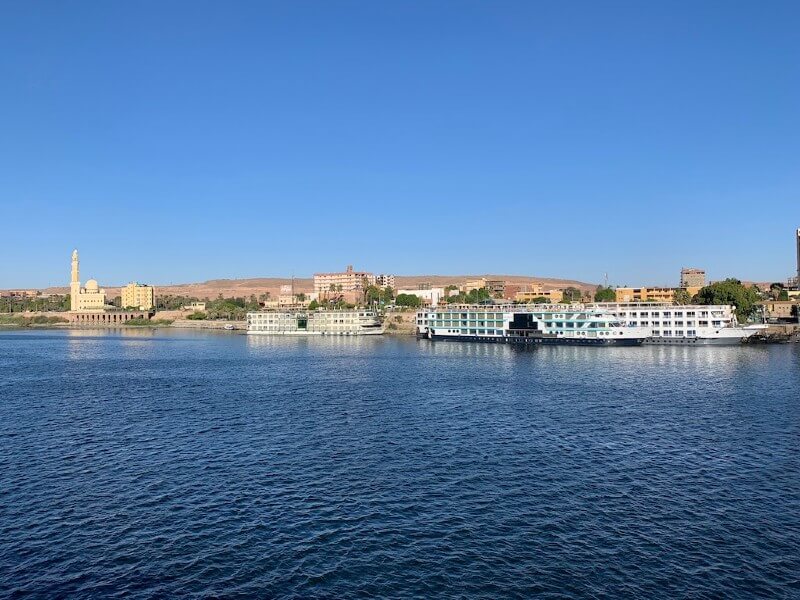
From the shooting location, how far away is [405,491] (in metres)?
26.9

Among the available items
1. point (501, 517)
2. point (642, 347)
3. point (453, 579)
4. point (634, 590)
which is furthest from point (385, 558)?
point (642, 347)

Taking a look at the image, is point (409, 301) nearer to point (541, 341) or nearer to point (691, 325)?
point (541, 341)

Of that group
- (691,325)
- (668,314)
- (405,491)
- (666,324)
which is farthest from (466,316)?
(405,491)

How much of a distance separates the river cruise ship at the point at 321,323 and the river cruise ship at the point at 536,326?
75.6 ft

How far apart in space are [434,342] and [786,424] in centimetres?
7642

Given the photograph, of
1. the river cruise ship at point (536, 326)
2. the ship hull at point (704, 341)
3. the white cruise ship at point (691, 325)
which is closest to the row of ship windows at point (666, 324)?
the white cruise ship at point (691, 325)

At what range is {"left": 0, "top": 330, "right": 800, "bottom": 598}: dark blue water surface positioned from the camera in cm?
1942

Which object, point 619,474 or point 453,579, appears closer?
point 453,579

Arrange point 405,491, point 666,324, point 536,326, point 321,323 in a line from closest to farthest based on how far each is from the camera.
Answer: point 405,491 < point 666,324 < point 536,326 < point 321,323

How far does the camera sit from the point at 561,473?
29234 mm

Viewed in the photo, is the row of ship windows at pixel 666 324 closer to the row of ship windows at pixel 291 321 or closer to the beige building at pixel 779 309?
the beige building at pixel 779 309

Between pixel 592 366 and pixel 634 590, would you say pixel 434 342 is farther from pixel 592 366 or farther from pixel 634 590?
pixel 634 590

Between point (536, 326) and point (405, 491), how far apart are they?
256 ft

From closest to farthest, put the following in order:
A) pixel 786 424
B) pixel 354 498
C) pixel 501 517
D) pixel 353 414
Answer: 1. pixel 501 517
2. pixel 354 498
3. pixel 786 424
4. pixel 353 414
